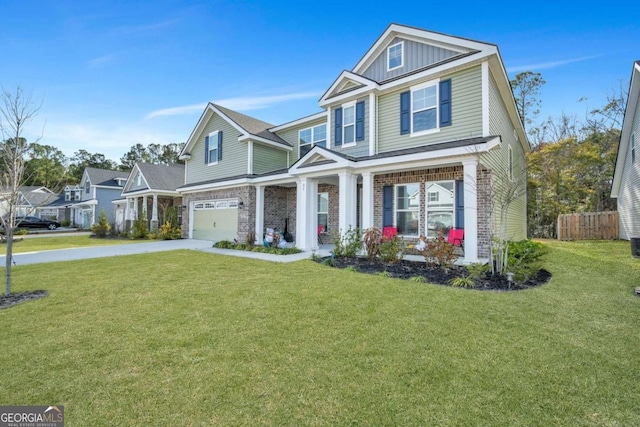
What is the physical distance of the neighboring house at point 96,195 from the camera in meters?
31.8

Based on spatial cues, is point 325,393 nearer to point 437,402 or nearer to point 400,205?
point 437,402

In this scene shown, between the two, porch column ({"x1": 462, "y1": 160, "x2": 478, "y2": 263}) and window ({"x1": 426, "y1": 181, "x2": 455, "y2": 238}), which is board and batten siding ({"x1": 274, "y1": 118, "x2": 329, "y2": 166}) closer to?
window ({"x1": 426, "y1": 181, "x2": 455, "y2": 238})

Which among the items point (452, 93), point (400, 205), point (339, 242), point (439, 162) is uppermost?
point (452, 93)

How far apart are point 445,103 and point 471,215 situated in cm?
401

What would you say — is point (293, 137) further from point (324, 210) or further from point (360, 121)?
point (360, 121)

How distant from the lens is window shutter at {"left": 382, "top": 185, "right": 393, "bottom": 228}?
36.1 ft

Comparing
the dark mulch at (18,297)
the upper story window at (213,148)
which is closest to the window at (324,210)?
the upper story window at (213,148)

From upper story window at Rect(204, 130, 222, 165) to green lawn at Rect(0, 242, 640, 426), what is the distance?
11.6m

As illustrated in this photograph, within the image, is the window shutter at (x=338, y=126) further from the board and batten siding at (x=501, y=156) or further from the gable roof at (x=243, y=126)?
the board and batten siding at (x=501, y=156)

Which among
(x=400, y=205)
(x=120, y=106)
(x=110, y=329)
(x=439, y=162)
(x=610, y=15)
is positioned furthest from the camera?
(x=120, y=106)

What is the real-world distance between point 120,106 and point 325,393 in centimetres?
1775

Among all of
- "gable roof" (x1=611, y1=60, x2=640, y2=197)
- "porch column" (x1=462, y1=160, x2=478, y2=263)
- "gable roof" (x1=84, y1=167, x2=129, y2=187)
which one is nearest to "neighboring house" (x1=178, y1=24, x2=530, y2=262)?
"porch column" (x1=462, y1=160, x2=478, y2=263)

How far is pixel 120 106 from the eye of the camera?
15070 millimetres

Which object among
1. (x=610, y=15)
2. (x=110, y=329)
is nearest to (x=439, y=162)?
(x=110, y=329)
